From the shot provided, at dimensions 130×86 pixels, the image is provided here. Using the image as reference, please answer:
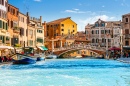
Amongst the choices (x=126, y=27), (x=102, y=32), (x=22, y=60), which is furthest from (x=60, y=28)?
(x=22, y=60)

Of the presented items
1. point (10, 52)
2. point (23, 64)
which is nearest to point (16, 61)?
point (23, 64)

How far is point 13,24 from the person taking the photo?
43531 mm

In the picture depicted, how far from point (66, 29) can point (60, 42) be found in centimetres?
938

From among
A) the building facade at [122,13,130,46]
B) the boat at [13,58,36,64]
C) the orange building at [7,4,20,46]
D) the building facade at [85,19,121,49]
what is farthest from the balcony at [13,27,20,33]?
the building facade at [85,19,121,49]

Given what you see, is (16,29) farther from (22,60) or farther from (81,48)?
(81,48)

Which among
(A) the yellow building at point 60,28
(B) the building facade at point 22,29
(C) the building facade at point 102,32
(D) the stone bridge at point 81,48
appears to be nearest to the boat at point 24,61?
(B) the building facade at point 22,29

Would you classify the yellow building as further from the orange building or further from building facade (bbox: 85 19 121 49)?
the orange building

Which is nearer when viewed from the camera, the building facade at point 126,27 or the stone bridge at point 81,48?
the building facade at point 126,27

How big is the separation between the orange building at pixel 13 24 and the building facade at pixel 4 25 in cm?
215

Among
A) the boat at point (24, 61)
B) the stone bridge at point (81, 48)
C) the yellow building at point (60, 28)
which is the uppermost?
the yellow building at point (60, 28)

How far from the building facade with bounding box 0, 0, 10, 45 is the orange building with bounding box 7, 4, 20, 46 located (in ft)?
7.05

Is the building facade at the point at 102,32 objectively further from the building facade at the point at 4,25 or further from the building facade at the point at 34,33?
the building facade at the point at 4,25

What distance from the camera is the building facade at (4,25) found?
36731 millimetres

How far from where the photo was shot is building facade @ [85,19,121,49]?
7006cm
